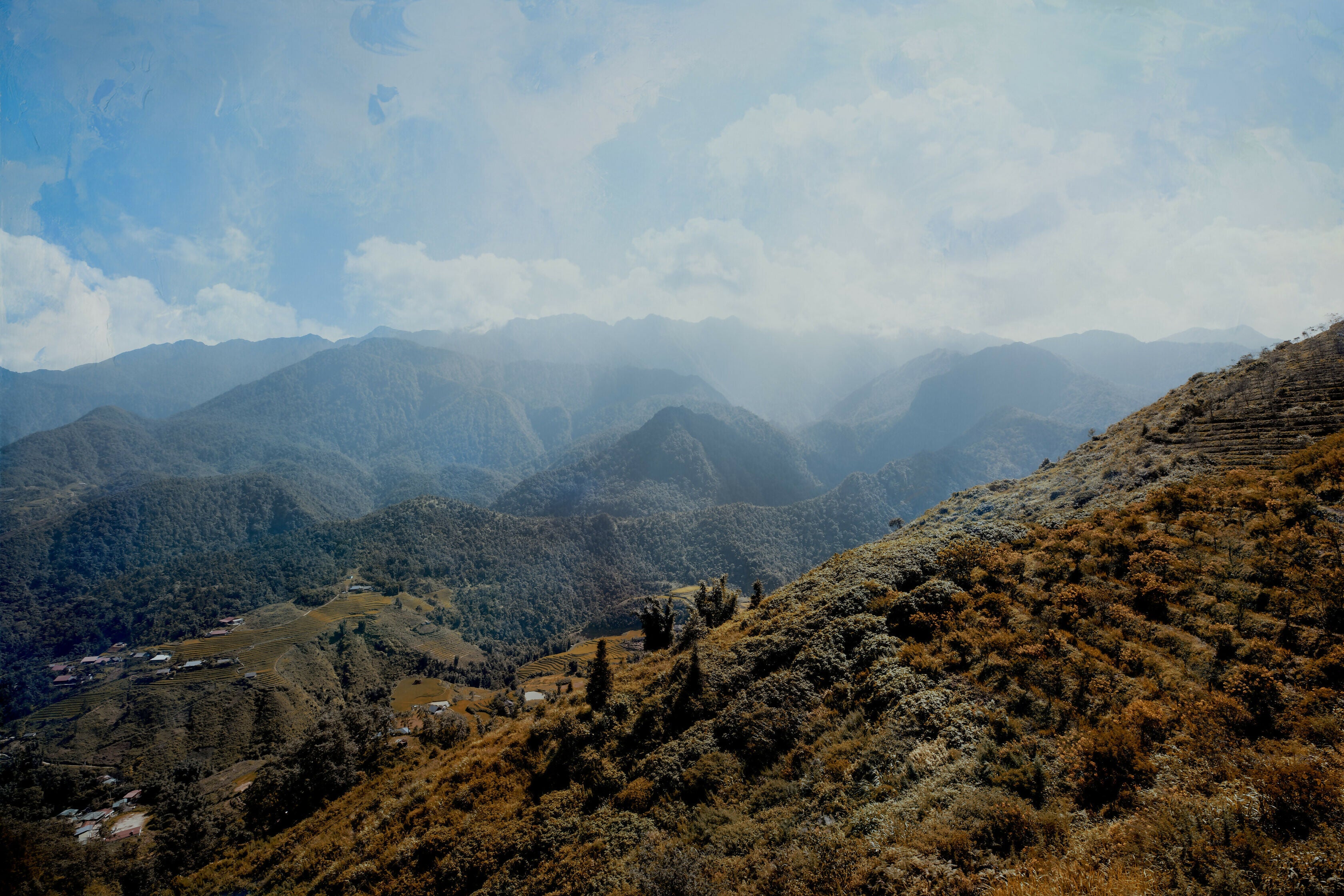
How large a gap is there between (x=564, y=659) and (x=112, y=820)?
243ft

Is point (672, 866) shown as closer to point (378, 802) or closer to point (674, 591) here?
point (378, 802)

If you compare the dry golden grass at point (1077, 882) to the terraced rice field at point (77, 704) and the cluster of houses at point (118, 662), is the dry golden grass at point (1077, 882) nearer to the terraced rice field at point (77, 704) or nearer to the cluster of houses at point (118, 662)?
the cluster of houses at point (118, 662)

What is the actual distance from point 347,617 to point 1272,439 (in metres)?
178

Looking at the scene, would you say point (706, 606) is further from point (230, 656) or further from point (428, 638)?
point (230, 656)

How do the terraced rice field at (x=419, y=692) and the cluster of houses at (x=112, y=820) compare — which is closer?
the cluster of houses at (x=112, y=820)

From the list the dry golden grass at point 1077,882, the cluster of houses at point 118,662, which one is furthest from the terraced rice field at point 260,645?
the dry golden grass at point 1077,882

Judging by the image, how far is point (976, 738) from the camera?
1090 cm

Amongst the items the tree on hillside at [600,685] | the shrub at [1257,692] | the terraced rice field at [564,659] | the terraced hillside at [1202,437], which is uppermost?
the terraced hillside at [1202,437]

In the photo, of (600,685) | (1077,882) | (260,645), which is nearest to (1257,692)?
(1077,882)

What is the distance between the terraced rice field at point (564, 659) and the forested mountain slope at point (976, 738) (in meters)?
89.2

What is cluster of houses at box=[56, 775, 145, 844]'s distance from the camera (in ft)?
182

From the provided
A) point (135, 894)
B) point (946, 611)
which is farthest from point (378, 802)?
point (946, 611)

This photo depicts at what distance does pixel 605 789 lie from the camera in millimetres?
14375

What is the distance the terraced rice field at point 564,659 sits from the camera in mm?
110562
